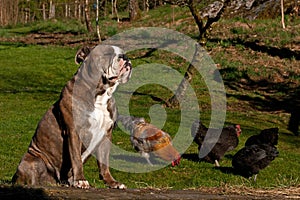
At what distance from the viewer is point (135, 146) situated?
15.1 meters

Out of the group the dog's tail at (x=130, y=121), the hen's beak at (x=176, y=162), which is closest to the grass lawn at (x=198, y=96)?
the hen's beak at (x=176, y=162)

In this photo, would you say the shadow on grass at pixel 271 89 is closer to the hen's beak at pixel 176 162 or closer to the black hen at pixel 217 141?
the black hen at pixel 217 141

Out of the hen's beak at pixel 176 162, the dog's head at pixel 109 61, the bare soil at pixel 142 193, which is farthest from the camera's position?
the hen's beak at pixel 176 162

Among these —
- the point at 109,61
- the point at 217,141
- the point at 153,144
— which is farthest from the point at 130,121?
the point at 109,61

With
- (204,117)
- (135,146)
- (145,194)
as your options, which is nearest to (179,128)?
(204,117)

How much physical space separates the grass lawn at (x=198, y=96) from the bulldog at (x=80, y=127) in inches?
143

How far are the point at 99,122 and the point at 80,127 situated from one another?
0.22 m

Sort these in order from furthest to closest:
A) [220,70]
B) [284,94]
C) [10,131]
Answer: [220,70] → [284,94] → [10,131]

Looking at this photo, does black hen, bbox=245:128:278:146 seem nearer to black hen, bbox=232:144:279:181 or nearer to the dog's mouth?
black hen, bbox=232:144:279:181

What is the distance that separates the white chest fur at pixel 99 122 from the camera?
6953 millimetres

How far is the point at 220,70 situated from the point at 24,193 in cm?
2986

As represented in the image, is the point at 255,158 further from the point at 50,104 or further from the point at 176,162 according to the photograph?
the point at 50,104

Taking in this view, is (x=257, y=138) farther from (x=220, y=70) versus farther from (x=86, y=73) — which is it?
(x=220, y=70)

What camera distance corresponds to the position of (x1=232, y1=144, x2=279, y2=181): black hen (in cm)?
1286
